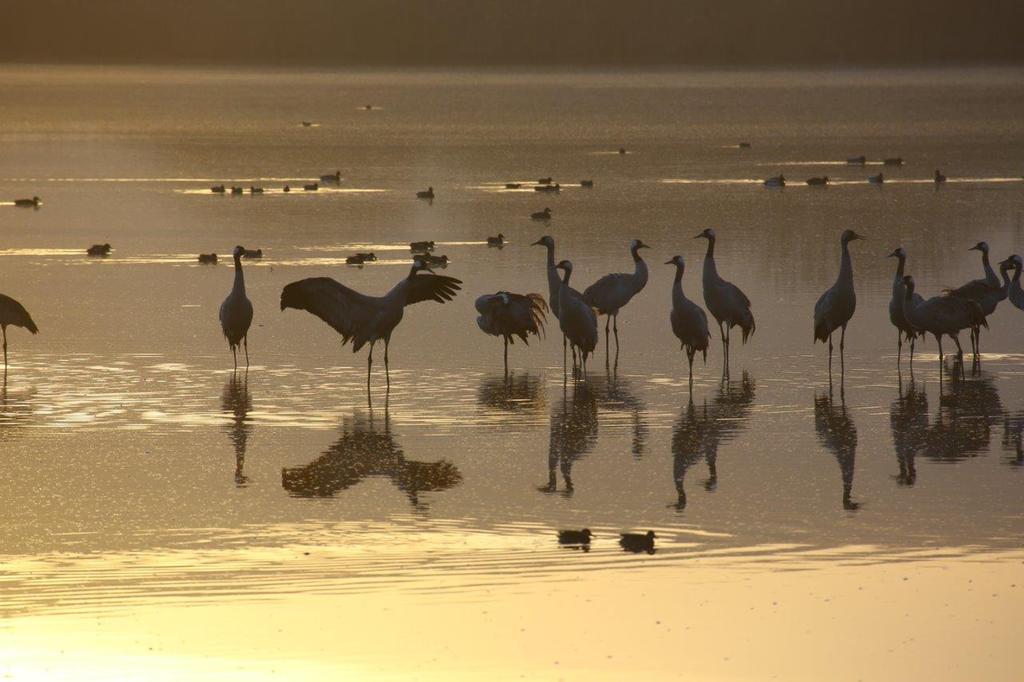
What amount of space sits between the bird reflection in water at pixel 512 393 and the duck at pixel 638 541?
5112mm

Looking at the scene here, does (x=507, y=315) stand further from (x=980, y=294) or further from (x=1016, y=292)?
(x=1016, y=292)

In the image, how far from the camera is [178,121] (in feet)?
352

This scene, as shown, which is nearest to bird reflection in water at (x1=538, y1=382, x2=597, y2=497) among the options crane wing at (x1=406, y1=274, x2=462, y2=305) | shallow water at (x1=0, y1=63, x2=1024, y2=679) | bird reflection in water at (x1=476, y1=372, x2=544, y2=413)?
shallow water at (x1=0, y1=63, x2=1024, y2=679)

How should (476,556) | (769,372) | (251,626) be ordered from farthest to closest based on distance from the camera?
(769,372) → (476,556) → (251,626)

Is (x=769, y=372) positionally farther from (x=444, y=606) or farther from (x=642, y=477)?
(x=444, y=606)

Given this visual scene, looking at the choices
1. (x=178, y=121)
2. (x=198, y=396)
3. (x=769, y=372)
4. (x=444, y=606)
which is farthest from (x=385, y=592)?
(x=178, y=121)

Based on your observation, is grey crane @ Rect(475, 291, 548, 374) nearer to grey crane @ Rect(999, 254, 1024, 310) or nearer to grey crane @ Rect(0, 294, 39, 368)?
grey crane @ Rect(0, 294, 39, 368)

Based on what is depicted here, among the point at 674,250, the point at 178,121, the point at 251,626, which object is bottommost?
the point at 251,626

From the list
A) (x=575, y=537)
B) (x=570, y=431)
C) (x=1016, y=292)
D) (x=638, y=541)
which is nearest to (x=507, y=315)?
(x=570, y=431)

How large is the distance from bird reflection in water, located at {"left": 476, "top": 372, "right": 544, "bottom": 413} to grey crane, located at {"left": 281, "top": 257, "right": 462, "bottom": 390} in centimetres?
104

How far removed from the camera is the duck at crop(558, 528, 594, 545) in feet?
42.3

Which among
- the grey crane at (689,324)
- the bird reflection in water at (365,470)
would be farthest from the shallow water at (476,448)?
the grey crane at (689,324)

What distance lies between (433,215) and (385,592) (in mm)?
29815

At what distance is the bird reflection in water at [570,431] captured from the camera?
1528 centimetres
